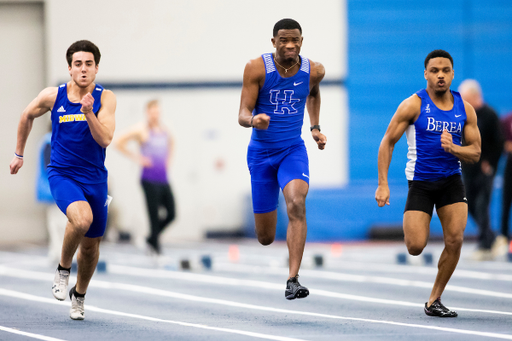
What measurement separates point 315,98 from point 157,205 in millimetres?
4847

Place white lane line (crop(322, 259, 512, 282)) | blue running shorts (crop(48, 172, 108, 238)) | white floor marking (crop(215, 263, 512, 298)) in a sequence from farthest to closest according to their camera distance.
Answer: white lane line (crop(322, 259, 512, 282)), white floor marking (crop(215, 263, 512, 298)), blue running shorts (crop(48, 172, 108, 238))

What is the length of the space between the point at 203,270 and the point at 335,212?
206 inches

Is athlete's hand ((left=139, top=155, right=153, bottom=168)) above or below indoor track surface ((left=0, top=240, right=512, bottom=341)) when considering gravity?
above

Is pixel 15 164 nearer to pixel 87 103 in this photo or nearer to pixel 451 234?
pixel 87 103

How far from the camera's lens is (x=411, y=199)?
6.86 meters

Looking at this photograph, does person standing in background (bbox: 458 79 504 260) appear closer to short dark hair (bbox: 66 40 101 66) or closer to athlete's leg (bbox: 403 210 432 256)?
athlete's leg (bbox: 403 210 432 256)

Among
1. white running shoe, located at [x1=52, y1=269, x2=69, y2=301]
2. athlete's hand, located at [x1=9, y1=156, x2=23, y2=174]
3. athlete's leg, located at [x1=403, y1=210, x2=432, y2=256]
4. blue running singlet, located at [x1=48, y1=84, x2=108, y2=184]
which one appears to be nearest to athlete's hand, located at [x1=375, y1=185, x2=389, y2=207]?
athlete's leg, located at [x1=403, y1=210, x2=432, y2=256]

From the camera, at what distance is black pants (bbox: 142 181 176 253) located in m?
11.5

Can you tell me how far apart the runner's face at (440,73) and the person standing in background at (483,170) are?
4.93 meters

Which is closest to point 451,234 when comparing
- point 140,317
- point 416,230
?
point 416,230

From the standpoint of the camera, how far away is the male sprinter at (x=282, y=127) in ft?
21.9

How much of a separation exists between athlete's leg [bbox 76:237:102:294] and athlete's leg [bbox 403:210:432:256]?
105 inches

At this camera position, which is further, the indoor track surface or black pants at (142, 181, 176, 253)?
black pants at (142, 181, 176, 253)

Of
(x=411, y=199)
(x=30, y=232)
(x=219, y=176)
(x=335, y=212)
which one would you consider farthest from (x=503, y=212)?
(x=30, y=232)
